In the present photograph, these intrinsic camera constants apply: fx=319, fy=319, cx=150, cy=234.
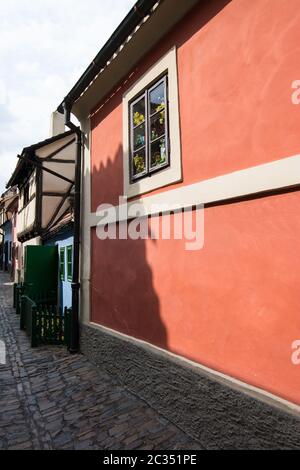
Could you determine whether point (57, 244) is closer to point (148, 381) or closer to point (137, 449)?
point (148, 381)

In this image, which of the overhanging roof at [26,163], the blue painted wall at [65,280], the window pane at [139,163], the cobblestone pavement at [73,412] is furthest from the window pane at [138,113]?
the overhanging roof at [26,163]

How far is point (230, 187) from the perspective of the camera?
3.27 meters

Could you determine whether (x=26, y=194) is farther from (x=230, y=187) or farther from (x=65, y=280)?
(x=230, y=187)

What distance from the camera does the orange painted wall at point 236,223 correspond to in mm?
2793

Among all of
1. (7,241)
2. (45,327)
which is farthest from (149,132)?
(7,241)

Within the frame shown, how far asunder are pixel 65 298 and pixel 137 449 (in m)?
6.47

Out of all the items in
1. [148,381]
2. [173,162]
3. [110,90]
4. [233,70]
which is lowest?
[148,381]

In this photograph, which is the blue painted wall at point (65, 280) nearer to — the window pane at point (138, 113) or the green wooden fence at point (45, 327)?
the green wooden fence at point (45, 327)

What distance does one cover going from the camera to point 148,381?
4.23m

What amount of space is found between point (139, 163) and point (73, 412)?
11.7 feet

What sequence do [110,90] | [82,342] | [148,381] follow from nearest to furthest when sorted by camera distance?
[148,381] < [110,90] < [82,342]

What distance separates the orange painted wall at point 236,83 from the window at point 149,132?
421mm

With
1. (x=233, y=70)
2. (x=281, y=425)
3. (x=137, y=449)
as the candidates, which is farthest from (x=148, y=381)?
(x=233, y=70)

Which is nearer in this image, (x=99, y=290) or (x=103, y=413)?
(x=103, y=413)
